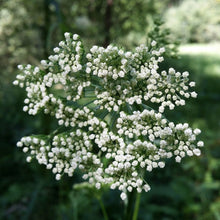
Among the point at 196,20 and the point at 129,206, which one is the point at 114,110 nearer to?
the point at 129,206

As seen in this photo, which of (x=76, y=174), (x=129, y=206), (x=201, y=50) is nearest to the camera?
(x=129, y=206)

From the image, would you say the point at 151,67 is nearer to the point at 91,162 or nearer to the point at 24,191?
the point at 91,162

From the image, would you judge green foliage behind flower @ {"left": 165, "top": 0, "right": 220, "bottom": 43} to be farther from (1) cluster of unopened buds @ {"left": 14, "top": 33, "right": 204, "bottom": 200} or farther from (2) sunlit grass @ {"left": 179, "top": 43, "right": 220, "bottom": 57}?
(1) cluster of unopened buds @ {"left": 14, "top": 33, "right": 204, "bottom": 200}

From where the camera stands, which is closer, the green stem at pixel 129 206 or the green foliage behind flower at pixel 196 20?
the green stem at pixel 129 206

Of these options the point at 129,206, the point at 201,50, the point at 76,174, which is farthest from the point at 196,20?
the point at 129,206

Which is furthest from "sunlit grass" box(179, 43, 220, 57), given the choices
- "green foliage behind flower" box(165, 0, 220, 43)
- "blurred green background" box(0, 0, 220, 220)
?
"blurred green background" box(0, 0, 220, 220)

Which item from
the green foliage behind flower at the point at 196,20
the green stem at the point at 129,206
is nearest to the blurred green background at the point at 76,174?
the green stem at the point at 129,206

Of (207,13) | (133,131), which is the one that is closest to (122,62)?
(133,131)

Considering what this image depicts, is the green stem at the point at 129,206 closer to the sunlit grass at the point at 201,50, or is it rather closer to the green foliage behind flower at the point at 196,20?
the sunlit grass at the point at 201,50

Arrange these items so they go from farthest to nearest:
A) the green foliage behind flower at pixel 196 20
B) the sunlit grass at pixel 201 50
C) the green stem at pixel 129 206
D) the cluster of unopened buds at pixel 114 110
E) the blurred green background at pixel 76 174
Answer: the green foliage behind flower at pixel 196 20 < the sunlit grass at pixel 201 50 < the blurred green background at pixel 76 174 < the green stem at pixel 129 206 < the cluster of unopened buds at pixel 114 110
